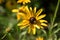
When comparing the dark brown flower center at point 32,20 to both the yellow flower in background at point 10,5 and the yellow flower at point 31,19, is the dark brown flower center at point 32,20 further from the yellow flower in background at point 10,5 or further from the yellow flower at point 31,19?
the yellow flower in background at point 10,5

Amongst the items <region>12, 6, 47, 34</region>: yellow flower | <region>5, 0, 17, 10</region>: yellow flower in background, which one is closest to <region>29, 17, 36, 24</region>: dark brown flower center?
<region>12, 6, 47, 34</region>: yellow flower

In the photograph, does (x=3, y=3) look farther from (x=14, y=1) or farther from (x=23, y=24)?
(x=23, y=24)

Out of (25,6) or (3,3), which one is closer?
(25,6)

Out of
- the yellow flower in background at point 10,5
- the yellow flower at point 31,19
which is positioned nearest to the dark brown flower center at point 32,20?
the yellow flower at point 31,19

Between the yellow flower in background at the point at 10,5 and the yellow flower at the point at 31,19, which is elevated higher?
the yellow flower at the point at 31,19

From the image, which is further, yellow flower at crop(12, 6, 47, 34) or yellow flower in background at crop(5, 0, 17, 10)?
yellow flower in background at crop(5, 0, 17, 10)

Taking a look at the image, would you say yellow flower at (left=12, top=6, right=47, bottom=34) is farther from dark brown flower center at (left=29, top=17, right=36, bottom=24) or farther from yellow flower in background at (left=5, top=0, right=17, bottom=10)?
yellow flower in background at (left=5, top=0, right=17, bottom=10)

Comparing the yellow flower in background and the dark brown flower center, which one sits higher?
the dark brown flower center

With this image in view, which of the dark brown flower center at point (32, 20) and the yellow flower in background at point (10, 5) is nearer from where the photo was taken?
the dark brown flower center at point (32, 20)

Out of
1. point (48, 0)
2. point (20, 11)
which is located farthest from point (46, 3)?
point (20, 11)

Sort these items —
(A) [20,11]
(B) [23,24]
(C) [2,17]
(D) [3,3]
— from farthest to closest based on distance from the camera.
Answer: (D) [3,3] → (C) [2,17] → (A) [20,11] → (B) [23,24]

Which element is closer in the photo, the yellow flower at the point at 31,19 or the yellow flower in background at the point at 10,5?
the yellow flower at the point at 31,19
